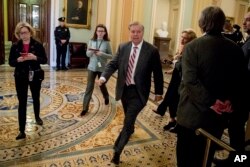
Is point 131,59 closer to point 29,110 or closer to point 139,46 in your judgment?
point 139,46

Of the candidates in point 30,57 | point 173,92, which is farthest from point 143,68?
point 30,57

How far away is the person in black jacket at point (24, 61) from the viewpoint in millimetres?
3385

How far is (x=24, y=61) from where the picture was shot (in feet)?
11.3

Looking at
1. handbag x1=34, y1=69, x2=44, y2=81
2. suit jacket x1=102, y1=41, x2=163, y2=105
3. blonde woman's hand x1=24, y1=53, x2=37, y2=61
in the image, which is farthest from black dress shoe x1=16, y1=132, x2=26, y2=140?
suit jacket x1=102, y1=41, x2=163, y2=105

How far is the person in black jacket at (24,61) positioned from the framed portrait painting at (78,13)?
5.93m

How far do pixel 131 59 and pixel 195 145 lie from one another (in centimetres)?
116

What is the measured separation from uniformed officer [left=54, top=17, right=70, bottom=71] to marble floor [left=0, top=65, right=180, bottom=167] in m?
3.25

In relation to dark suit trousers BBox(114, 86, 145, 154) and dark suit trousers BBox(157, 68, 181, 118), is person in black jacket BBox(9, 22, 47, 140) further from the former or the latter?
dark suit trousers BBox(157, 68, 181, 118)

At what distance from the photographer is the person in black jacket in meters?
3.38

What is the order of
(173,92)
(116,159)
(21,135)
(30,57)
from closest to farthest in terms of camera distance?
(116,159) < (30,57) < (21,135) < (173,92)

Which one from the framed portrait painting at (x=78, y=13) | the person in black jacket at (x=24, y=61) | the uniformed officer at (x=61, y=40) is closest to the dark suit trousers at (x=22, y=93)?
the person in black jacket at (x=24, y=61)

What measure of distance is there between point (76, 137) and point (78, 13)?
256 inches

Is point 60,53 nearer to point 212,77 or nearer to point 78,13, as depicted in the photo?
point 78,13

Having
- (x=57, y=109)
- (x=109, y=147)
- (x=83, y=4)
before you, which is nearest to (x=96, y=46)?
(x=57, y=109)
